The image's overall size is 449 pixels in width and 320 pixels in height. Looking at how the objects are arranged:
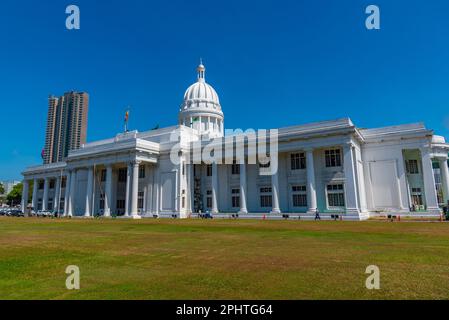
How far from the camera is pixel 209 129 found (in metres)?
77.6

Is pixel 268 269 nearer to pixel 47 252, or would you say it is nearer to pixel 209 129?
pixel 47 252

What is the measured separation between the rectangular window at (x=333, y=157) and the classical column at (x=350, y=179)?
9.72ft

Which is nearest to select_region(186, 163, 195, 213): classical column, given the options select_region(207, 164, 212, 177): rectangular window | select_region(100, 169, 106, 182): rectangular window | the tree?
select_region(207, 164, 212, 177): rectangular window

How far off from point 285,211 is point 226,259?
3898cm

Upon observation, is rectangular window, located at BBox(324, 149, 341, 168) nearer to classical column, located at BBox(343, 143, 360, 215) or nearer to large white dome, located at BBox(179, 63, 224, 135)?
classical column, located at BBox(343, 143, 360, 215)

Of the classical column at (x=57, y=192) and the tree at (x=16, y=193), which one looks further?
the tree at (x=16, y=193)

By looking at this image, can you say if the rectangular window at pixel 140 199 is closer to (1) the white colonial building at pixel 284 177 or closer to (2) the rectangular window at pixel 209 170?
(1) the white colonial building at pixel 284 177

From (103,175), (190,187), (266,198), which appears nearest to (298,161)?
(266,198)

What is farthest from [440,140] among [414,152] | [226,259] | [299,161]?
[226,259]

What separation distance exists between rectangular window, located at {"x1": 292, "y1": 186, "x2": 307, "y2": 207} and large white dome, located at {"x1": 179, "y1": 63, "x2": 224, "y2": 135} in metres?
31.4

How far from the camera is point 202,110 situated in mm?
77062

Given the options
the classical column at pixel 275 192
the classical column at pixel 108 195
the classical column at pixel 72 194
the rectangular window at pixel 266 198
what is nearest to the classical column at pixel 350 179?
the classical column at pixel 275 192

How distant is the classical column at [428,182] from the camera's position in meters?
42.0

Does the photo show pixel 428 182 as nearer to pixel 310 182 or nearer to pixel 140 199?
pixel 310 182
